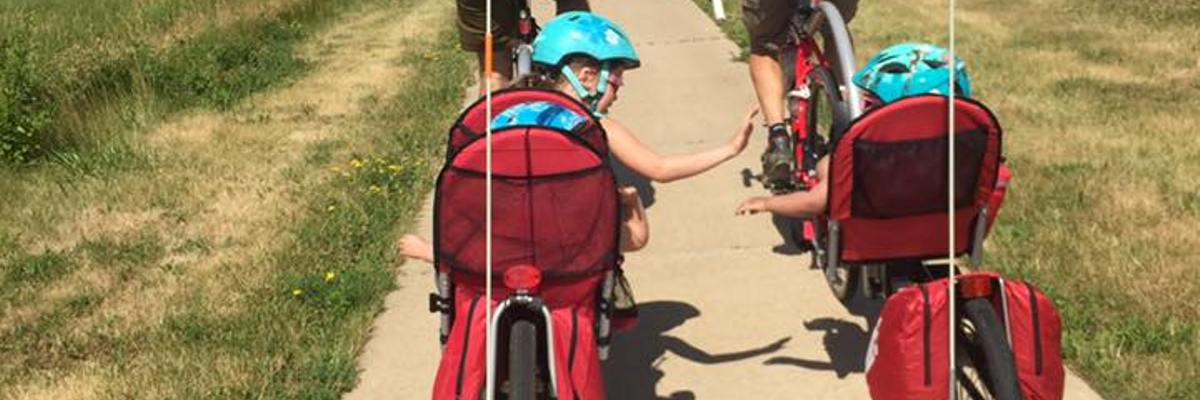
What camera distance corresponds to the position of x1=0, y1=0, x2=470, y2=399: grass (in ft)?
15.7

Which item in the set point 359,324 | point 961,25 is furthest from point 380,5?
point 359,324

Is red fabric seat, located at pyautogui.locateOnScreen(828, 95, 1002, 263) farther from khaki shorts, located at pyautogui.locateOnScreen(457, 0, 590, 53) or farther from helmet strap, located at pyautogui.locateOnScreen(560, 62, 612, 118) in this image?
khaki shorts, located at pyautogui.locateOnScreen(457, 0, 590, 53)

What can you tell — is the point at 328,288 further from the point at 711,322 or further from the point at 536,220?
the point at 536,220

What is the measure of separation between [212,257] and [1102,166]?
169 inches

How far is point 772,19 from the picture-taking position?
234 inches

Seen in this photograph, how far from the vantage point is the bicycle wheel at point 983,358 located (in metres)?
3.25

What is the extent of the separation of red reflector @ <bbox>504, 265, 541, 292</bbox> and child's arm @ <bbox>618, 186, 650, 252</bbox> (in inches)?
21.2

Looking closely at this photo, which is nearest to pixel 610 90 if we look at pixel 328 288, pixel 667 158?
pixel 667 158

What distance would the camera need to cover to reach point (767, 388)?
4469 millimetres

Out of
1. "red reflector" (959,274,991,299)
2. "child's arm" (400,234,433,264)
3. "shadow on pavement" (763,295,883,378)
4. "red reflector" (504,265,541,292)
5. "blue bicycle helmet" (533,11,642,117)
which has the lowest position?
"shadow on pavement" (763,295,883,378)

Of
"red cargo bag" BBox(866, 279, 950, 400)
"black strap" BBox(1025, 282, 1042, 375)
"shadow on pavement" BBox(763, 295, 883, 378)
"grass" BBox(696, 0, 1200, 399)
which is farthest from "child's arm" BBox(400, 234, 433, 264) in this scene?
"grass" BBox(696, 0, 1200, 399)

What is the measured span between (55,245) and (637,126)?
137 inches

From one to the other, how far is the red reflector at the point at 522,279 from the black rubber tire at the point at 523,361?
9 centimetres

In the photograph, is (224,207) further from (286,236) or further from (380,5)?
(380,5)
